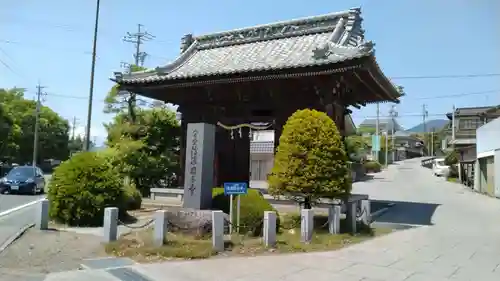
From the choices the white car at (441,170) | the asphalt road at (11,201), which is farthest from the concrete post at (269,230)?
the white car at (441,170)

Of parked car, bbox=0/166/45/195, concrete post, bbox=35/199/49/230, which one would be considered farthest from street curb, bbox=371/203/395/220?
parked car, bbox=0/166/45/195

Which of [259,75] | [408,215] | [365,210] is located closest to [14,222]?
[259,75]

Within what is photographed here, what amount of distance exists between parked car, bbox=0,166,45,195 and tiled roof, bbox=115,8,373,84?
10401mm

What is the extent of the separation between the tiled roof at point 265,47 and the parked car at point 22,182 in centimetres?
1040

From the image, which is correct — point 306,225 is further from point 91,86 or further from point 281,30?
point 91,86

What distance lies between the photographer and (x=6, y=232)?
10992 millimetres

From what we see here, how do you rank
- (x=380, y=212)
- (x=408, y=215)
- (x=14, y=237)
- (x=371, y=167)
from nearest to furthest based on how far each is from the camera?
(x=14, y=237) → (x=408, y=215) → (x=380, y=212) → (x=371, y=167)

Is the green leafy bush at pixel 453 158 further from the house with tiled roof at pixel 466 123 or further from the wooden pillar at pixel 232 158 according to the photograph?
the wooden pillar at pixel 232 158

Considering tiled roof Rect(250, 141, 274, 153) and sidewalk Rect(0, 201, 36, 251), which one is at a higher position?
tiled roof Rect(250, 141, 274, 153)

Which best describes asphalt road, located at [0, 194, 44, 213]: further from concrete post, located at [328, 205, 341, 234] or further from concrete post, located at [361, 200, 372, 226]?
concrete post, located at [361, 200, 372, 226]

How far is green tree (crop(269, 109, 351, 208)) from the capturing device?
1095 centimetres

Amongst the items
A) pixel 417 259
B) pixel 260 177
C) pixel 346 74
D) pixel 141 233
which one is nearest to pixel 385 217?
pixel 346 74

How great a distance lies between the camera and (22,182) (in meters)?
22.5

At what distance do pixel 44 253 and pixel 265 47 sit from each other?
12115mm
